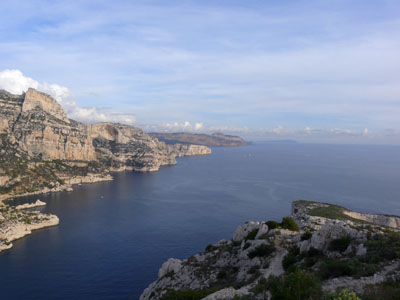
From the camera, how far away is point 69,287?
5653 cm

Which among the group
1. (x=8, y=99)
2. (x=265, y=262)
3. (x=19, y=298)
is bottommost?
(x=19, y=298)

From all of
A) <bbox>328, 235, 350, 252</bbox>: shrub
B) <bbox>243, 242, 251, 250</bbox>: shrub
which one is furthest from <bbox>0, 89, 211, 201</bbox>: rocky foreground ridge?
<bbox>328, 235, 350, 252</bbox>: shrub

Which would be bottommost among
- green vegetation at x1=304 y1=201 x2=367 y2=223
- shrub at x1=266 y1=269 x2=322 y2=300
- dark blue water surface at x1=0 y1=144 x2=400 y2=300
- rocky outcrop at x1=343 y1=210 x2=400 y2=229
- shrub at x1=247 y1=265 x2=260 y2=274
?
dark blue water surface at x1=0 y1=144 x2=400 y2=300

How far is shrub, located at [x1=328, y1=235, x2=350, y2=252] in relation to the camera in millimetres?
23922

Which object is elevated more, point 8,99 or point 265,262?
point 8,99

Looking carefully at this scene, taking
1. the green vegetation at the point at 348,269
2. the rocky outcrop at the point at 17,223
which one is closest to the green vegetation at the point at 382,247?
the green vegetation at the point at 348,269

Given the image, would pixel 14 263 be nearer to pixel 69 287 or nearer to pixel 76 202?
pixel 69 287

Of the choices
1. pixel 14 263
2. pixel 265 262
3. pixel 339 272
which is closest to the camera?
pixel 339 272

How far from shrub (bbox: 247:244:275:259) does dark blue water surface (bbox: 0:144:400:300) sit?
3274 cm

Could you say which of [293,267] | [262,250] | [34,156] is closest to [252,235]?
[262,250]

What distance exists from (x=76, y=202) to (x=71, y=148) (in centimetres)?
8353

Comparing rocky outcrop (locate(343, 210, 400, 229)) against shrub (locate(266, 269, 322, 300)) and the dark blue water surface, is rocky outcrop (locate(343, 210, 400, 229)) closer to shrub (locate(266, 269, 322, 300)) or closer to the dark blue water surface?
the dark blue water surface

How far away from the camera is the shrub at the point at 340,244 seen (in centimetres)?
2392

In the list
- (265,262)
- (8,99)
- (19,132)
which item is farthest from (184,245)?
(8,99)
